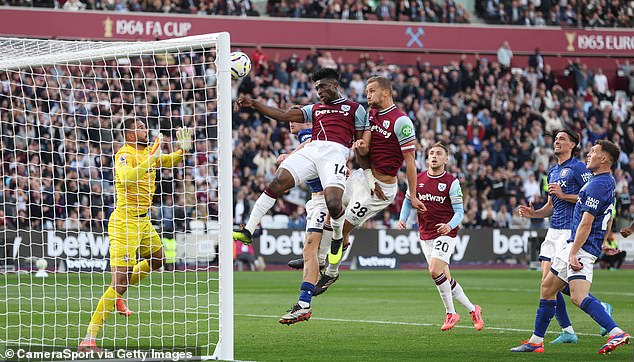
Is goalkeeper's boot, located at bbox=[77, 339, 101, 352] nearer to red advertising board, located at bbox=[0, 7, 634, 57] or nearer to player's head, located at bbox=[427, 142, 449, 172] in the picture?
player's head, located at bbox=[427, 142, 449, 172]

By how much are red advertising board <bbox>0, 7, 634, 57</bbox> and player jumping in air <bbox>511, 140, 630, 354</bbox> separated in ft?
81.9

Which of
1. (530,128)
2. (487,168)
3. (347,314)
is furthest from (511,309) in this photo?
(530,128)

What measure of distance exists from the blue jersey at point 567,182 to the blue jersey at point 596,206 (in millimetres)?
868

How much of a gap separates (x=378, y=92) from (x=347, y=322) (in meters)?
4.01

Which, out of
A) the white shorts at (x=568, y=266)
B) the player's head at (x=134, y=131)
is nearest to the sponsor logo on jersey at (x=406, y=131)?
the white shorts at (x=568, y=266)

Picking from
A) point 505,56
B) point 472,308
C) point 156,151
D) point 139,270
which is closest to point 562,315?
point 472,308

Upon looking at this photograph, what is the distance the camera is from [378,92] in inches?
459

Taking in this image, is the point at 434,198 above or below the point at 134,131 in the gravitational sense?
below

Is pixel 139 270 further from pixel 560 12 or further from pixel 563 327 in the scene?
pixel 560 12

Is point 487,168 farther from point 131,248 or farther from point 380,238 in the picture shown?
point 131,248

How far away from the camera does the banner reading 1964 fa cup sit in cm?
2775

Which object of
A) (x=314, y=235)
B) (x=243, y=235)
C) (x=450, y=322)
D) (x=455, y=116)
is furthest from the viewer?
(x=455, y=116)

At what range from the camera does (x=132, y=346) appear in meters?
10.8

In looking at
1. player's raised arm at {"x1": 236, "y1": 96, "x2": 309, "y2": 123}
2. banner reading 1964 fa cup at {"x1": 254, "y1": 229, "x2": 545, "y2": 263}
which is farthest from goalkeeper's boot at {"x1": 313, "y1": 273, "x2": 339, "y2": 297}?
banner reading 1964 fa cup at {"x1": 254, "y1": 229, "x2": 545, "y2": 263}
